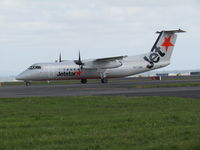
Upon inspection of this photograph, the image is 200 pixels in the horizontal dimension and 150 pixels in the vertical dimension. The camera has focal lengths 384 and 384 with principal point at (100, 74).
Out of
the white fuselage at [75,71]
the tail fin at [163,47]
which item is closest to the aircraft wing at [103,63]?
the white fuselage at [75,71]

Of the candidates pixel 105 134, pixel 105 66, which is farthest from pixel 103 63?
pixel 105 134

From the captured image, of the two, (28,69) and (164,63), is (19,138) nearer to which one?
(28,69)

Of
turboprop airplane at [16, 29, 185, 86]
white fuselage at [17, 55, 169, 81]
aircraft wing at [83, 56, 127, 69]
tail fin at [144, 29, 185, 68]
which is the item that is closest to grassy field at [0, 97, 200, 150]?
white fuselage at [17, 55, 169, 81]

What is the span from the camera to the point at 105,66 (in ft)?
195

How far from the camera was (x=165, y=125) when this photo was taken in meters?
12.9

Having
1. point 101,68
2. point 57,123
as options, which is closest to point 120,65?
point 101,68

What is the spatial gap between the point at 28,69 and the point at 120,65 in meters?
14.1

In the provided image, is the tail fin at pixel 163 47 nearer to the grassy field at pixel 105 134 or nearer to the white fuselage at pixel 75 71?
the white fuselage at pixel 75 71

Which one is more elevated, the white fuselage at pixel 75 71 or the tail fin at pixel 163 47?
the tail fin at pixel 163 47

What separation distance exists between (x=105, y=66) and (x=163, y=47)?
1035cm

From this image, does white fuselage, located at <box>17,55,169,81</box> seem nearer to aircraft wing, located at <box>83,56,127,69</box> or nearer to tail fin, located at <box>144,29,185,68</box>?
aircraft wing, located at <box>83,56,127,69</box>

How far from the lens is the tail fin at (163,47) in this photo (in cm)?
6125

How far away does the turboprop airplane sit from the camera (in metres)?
56.2

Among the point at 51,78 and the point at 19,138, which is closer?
the point at 19,138
